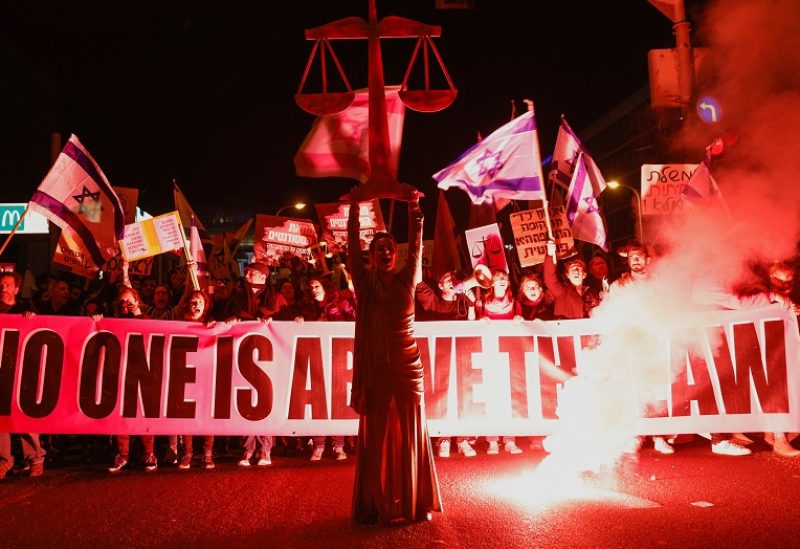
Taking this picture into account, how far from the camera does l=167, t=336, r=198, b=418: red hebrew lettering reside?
23.5ft

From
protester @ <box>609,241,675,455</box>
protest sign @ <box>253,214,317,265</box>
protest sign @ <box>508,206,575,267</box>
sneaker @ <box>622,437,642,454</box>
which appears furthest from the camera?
protest sign @ <box>253,214,317,265</box>

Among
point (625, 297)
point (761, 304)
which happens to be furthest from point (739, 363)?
point (625, 297)

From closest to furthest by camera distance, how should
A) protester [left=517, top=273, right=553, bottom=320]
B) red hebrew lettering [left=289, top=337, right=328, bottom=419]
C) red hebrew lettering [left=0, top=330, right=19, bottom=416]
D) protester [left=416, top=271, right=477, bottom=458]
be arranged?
red hebrew lettering [left=0, top=330, right=19, bottom=416], red hebrew lettering [left=289, top=337, right=328, bottom=419], protester [left=517, top=273, right=553, bottom=320], protester [left=416, top=271, right=477, bottom=458]

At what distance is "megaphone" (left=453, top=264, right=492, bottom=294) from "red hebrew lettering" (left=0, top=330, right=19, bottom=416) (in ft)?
16.2

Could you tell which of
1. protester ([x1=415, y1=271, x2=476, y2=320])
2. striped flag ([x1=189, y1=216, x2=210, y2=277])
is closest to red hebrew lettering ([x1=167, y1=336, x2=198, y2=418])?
protester ([x1=415, y1=271, x2=476, y2=320])

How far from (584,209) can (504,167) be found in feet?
4.30

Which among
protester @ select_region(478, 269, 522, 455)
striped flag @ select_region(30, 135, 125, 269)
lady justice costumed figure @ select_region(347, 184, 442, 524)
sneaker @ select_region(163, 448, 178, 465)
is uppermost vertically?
striped flag @ select_region(30, 135, 125, 269)

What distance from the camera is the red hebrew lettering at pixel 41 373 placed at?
22.9ft

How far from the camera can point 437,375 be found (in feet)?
24.3

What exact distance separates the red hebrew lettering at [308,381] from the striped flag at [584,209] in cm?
424

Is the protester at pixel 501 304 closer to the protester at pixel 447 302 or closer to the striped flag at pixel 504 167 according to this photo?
the protester at pixel 447 302

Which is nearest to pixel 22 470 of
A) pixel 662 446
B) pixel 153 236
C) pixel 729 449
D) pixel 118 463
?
pixel 118 463

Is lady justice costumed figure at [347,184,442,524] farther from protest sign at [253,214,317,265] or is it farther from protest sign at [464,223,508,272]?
protest sign at [253,214,317,265]

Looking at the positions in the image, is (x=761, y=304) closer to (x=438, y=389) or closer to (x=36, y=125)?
(x=438, y=389)
